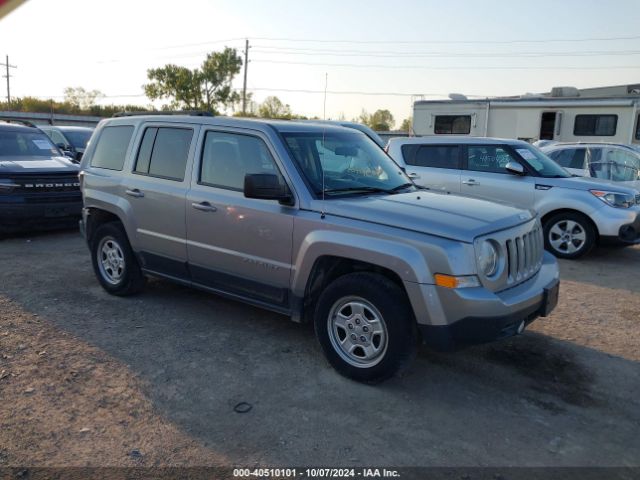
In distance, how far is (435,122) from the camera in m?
18.1

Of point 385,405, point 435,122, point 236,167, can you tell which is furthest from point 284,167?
point 435,122

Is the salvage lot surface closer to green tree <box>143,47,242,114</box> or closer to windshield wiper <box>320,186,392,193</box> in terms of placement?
windshield wiper <box>320,186,392,193</box>

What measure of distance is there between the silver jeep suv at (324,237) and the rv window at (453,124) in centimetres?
1348

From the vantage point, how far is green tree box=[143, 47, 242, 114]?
60.0 meters

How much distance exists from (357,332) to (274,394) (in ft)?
2.37

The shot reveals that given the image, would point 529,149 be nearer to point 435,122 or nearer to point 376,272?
point 376,272

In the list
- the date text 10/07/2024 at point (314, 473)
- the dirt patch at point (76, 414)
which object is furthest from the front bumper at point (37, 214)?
the date text 10/07/2024 at point (314, 473)

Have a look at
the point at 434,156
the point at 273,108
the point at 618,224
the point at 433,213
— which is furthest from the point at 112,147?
the point at 273,108

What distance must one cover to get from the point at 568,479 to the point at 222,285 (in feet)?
9.83

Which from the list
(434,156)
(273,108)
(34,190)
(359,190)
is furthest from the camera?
(273,108)

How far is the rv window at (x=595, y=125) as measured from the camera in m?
15.9

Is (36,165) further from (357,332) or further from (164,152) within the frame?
(357,332)

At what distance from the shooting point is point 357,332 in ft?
12.9

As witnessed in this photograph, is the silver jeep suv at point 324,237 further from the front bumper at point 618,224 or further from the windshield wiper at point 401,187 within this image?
the front bumper at point 618,224
